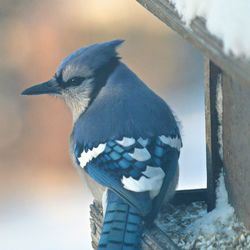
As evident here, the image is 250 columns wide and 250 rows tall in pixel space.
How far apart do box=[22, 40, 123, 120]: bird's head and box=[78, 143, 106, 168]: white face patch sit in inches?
10.3

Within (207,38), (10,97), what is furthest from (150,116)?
(10,97)

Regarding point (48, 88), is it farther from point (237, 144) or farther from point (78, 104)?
point (237, 144)

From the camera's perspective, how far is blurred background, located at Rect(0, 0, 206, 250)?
4848 mm

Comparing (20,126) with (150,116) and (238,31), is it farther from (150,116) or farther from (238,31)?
(238,31)

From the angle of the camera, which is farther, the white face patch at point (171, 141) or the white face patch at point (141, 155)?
the white face patch at point (171, 141)

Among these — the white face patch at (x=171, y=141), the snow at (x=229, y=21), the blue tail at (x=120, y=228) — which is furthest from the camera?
the white face patch at (x=171, y=141)

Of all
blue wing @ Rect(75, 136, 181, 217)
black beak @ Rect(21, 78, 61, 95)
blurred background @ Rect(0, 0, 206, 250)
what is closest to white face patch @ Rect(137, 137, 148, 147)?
blue wing @ Rect(75, 136, 181, 217)

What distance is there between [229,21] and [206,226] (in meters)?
0.90

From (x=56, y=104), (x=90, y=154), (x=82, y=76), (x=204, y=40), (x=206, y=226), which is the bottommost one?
(x=56, y=104)

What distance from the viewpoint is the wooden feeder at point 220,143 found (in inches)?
93.0

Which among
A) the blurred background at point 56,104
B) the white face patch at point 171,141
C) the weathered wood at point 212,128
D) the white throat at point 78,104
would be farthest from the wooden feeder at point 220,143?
the blurred background at point 56,104

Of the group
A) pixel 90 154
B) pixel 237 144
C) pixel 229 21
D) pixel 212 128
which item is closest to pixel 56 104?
pixel 90 154

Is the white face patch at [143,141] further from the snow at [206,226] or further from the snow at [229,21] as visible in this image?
the snow at [229,21]

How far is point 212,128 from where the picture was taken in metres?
2.62
